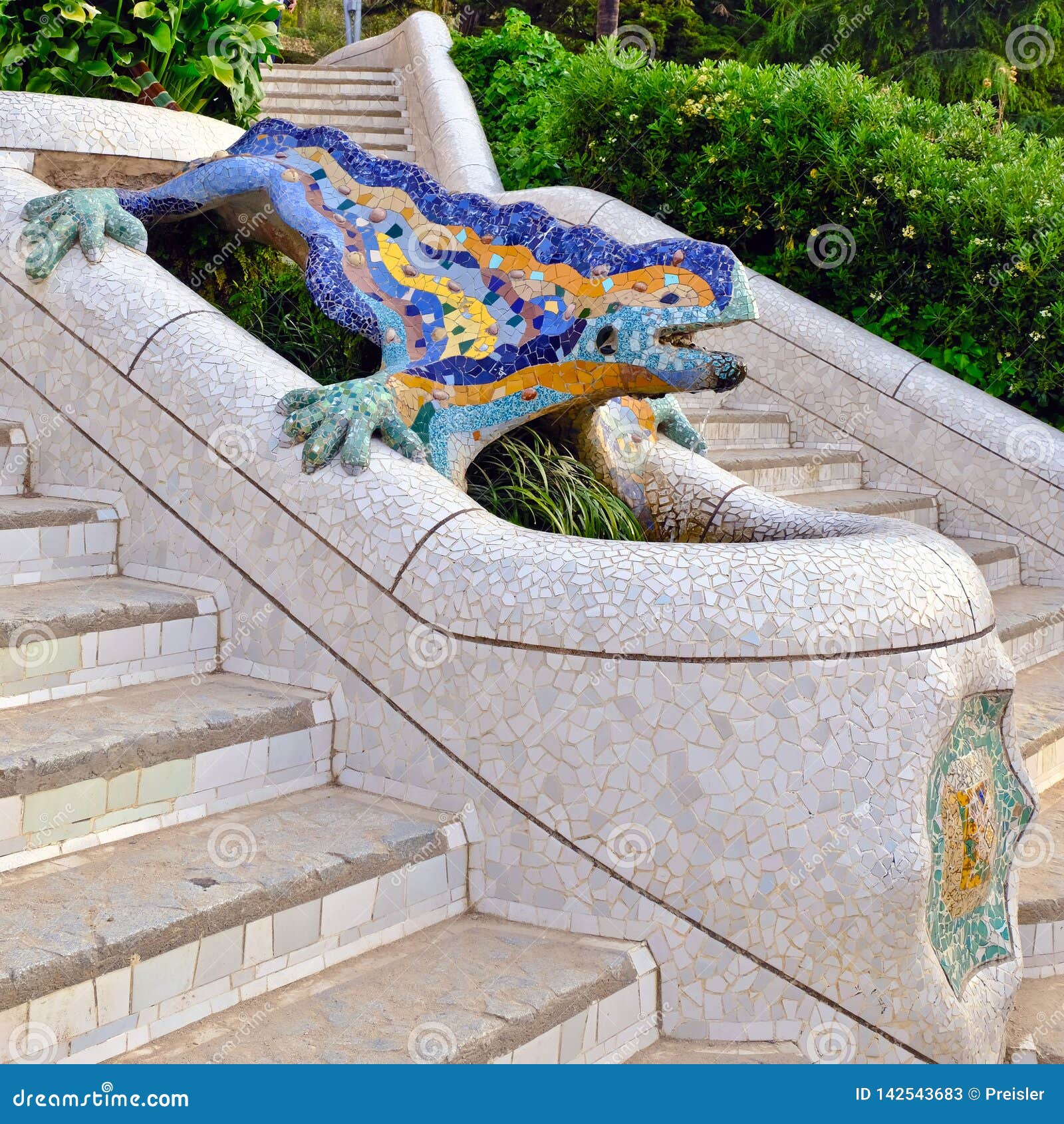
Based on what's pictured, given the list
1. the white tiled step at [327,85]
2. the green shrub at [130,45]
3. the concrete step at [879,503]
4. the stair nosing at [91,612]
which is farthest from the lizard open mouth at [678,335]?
the white tiled step at [327,85]

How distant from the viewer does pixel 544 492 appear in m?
4.15

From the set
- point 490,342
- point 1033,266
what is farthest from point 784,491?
point 490,342

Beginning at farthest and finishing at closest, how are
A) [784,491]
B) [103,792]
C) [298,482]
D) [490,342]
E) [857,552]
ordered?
1. [784,491]
2. [490,342]
3. [298,482]
4. [857,552]
5. [103,792]

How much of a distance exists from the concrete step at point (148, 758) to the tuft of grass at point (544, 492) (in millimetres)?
1106

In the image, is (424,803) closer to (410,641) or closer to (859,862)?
(410,641)

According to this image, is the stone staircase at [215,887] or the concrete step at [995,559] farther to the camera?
the concrete step at [995,559]

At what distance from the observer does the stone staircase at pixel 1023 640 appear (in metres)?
3.63

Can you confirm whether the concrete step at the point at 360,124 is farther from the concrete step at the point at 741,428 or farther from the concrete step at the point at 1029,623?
the concrete step at the point at 1029,623

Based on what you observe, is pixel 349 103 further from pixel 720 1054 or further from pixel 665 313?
pixel 720 1054

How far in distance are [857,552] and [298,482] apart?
1.55m

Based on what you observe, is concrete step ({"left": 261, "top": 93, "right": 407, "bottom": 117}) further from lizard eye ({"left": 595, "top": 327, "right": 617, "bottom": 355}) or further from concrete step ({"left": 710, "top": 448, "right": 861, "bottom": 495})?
lizard eye ({"left": 595, "top": 327, "right": 617, "bottom": 355})

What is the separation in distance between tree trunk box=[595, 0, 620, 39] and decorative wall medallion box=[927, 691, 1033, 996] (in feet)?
43.1

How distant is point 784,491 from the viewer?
6.13m

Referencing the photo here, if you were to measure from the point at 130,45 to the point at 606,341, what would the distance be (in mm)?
3177
